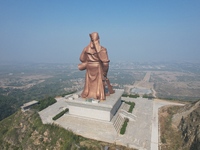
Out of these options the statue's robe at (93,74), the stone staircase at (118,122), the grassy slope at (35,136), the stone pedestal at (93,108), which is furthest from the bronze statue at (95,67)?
the grassy slope at (35,136)

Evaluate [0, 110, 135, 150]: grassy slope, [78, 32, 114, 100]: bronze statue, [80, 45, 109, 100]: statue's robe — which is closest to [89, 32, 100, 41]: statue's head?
[78, 32, 114, 100]: bronze statue

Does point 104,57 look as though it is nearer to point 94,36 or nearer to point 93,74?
point 93,74

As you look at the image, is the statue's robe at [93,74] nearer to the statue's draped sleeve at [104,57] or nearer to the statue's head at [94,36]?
the statue's draped sleeve at [104,57]

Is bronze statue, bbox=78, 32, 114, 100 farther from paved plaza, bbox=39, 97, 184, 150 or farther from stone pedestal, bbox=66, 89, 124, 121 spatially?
paved plaza, bbox=39, 97, 184, 150

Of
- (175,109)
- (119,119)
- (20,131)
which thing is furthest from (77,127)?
(175,109)

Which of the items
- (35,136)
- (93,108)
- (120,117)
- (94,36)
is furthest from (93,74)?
(35,136)

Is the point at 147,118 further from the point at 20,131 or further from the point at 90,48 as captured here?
the point at 20,131

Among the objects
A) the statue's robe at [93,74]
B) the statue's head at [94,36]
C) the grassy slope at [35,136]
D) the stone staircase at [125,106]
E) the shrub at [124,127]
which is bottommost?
the grassy slope at [35,136]
